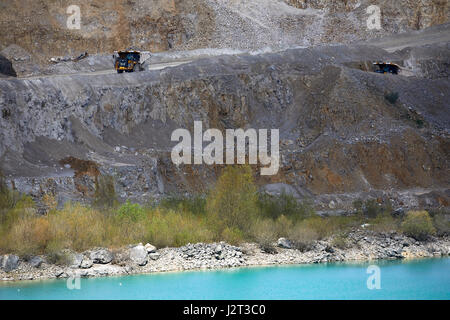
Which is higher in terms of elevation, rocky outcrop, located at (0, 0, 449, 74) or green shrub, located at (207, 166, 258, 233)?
rocky outcrop, located at (0, 0, 449, 74)

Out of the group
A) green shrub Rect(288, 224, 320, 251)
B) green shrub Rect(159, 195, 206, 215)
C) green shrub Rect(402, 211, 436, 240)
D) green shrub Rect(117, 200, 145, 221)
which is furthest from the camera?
green shrub Rect(402, 211, 436, 240)

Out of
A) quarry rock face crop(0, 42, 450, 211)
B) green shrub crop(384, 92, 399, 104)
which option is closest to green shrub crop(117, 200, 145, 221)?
quarry rock face crop(0, 42, 450, 211)

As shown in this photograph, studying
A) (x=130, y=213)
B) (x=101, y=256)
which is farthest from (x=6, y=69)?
(x=101, y=256)

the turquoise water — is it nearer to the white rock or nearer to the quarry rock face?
the white rock

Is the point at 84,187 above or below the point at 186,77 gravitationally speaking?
below
